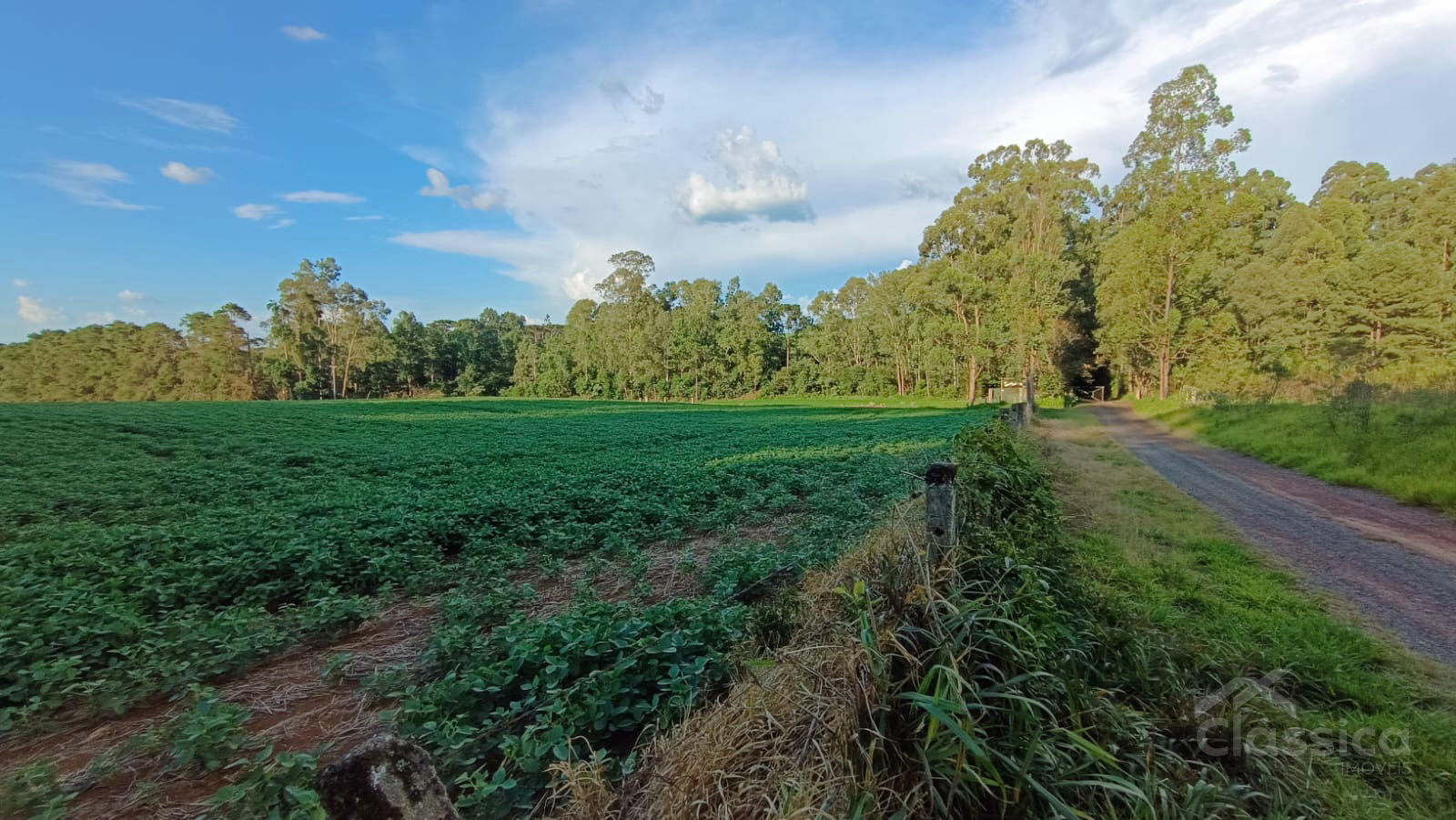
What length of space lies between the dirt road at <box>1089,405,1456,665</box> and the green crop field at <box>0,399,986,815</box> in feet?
12.9

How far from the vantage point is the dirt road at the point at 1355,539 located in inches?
168

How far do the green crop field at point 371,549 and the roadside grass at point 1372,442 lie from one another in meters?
6.57

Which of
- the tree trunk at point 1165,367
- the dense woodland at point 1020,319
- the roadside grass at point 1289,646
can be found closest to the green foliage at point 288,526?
the roadside grass at point 1289,646

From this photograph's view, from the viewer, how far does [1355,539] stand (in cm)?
618

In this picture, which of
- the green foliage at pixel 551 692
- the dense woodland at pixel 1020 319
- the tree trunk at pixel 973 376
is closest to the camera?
the green foliage at pixel 551 692

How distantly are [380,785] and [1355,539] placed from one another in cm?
909

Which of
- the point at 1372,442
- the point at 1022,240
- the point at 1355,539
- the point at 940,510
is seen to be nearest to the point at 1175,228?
the point at 1022,240

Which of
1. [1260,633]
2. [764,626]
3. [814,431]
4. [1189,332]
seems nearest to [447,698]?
[764,626]

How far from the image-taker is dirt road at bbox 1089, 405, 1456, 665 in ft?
14.0

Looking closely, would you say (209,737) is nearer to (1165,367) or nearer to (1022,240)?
(1165,367)

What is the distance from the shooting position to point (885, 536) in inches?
138

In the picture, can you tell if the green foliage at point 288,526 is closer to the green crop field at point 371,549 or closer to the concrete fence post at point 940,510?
the green crop field at point 371,549

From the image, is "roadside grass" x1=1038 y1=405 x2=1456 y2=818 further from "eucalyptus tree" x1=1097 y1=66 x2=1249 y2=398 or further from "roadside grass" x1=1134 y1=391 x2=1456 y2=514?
"eucalyptus tree" x1=1097 y1=66 x2=1249 y2=398

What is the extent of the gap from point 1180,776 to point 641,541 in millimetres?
4947
